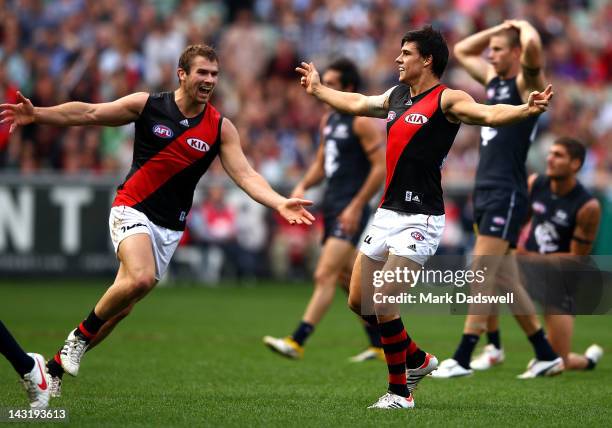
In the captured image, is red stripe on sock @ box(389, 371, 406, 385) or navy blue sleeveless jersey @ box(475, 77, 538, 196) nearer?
red stripe on sock @ box(389, 371, 406, 385)

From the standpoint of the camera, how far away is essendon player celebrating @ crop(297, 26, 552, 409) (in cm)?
776

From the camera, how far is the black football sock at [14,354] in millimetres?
7058

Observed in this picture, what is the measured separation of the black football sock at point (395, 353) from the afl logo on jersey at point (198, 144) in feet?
6.69

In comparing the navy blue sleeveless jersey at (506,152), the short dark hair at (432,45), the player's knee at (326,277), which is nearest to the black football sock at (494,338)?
the navy blue sleeveless jersey at (506,152)

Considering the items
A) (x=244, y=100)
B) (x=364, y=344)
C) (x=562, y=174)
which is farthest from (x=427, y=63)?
(x=244, y=100)

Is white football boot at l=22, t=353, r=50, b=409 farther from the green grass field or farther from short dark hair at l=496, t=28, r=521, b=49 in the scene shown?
short dark hair at l=496, t=28, r=521, b=49

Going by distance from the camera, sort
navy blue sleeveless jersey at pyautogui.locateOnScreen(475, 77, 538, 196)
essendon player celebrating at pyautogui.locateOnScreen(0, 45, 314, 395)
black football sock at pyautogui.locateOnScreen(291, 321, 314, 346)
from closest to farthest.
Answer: essendon player celebrating at pyautogui.locateOnScreen(0, 45, 314, 395)
navy blue sleeveless jersey at pyautogui.locateOnScreen(475, 77, 538, 196)
black football sock at pyautogui.locateOnScreen(291, 321, 314, 346)

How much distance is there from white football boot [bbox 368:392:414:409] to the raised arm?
3656 mm

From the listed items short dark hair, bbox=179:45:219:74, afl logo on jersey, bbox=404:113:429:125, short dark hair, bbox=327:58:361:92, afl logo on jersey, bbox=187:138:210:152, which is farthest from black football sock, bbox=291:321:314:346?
afl logo on jersey, bbox=404:113:429:125

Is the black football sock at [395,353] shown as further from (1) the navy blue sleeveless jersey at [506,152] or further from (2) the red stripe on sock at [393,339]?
(1) the navy blue sleeveless jersey at [506,152]

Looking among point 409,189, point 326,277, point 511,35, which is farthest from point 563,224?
point 409,189

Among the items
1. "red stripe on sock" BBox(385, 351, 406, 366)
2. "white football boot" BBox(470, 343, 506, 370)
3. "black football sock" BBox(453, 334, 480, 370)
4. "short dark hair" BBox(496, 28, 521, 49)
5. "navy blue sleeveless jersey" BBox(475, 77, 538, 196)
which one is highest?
"short dark hair" BBox(496, 28, 521, 49)

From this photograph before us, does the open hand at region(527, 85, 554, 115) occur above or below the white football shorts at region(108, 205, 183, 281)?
above

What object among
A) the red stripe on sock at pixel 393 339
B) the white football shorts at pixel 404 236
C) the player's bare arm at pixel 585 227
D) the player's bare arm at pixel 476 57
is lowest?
the red stripe on sock at pixel 393 339
